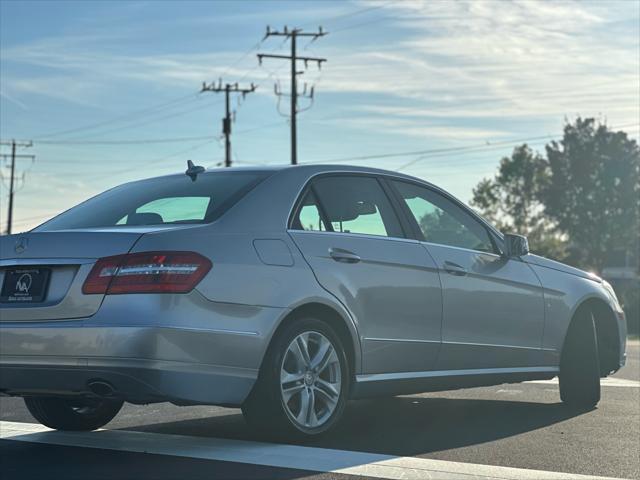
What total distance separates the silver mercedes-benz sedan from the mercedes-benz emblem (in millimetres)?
14

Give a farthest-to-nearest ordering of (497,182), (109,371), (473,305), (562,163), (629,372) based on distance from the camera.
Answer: (497,182), (562,163), (629,372), (473,305), (109,371)

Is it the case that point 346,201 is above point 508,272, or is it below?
above

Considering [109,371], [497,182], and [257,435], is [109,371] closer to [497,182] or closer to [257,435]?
[257,435]

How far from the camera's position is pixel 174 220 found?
21.7 ft

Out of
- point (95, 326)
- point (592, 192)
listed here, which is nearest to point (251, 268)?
point (95, 326)

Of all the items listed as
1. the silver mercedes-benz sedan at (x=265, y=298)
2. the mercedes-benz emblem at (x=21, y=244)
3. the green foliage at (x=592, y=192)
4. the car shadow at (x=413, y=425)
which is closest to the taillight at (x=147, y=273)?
the silver mercedes-benz sedan at (x=265, y=298)

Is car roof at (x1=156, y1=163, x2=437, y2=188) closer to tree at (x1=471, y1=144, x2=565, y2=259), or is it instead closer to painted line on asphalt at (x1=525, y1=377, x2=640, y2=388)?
painted line on asphalt at (x1=525, y1=377, x2=640, y2=388)

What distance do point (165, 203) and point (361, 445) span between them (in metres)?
1.88

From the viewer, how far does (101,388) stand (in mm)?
5934

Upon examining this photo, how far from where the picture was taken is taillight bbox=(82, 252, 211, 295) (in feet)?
19.3

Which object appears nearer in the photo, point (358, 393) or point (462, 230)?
point (358, 393)

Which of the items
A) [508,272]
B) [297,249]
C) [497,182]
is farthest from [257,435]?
[497,182]

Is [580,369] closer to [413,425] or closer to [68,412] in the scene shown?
[413,425]

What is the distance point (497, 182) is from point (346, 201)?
105065mm
